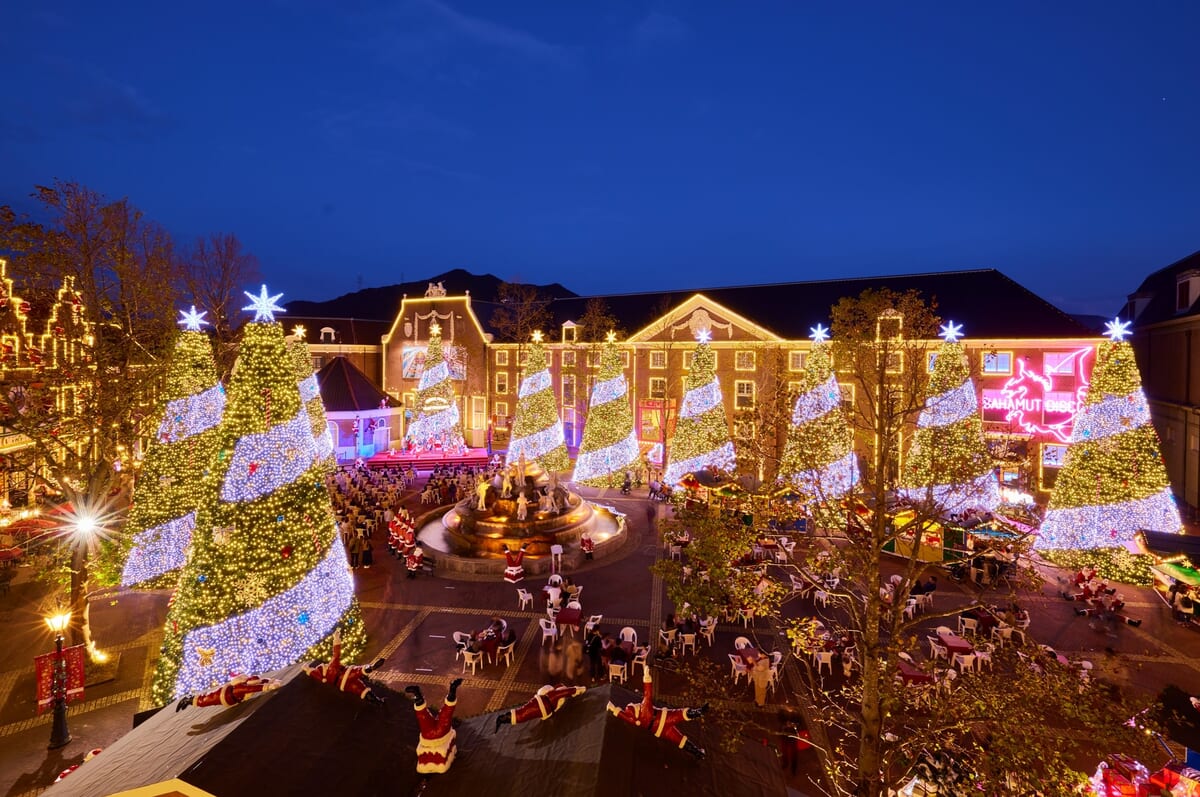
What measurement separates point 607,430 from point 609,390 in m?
2.34

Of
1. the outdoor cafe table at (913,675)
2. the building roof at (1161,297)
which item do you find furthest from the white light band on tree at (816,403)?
the building roof at (1161,297)

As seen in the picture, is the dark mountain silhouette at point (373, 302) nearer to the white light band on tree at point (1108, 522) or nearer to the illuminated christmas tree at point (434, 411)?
the illuminated christmas tree at point (434, 411)

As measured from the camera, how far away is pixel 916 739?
6562 mm

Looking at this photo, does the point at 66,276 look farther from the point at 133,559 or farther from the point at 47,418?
the point at 133,559

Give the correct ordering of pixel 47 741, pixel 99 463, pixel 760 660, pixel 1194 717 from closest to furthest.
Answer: pixel 1194 717
pixel 47 741
pixel 760 660
pixel 99 463

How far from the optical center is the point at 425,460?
3812cm

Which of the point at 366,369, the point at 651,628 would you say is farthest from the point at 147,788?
the point at 366,369

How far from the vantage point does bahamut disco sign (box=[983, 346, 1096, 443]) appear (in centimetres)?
2953

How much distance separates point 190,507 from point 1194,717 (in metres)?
23.4

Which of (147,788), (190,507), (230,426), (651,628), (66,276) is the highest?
(66,276)

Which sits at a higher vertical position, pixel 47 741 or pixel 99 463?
pixel 99 463

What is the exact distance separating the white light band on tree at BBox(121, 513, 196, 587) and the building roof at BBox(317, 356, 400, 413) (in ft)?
71.5

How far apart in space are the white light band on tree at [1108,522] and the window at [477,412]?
124 feet

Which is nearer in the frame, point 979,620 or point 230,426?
point 230,426
